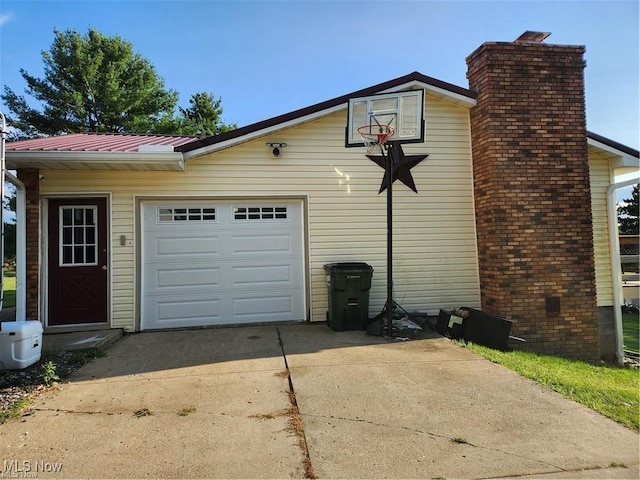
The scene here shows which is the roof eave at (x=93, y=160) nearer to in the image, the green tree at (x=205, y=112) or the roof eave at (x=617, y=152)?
the roof eave at (x=617, y=152)

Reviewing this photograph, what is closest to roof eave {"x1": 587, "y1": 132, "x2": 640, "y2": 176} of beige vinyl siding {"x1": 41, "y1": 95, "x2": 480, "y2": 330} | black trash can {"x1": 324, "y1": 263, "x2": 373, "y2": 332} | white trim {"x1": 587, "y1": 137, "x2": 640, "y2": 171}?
white trim {"x1": 587, "y1": 137, "x2": 640, "y2": 171}

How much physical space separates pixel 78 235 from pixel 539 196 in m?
8.40

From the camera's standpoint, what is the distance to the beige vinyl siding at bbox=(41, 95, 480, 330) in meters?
6.93

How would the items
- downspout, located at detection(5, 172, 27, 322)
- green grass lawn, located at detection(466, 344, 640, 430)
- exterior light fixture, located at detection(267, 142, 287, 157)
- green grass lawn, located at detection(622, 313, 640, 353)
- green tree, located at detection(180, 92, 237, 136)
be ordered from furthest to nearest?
green tree, located at detection(180, 92, 237, 136), green grass lawn, located at detection(622, 313, 640, 353), exterior light fixture, located at detection(267, 142, 287, 157), downspout, located at detection(5, 172, 27, 322), green grass lawn, located at detection(466, 344, 640, 430)

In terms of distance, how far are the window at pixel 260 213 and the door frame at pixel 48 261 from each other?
7.43 ft

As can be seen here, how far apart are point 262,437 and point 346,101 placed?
605cm

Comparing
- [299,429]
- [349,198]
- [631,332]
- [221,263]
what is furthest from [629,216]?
[299,429]

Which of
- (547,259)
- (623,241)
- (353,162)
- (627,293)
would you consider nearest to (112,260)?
(353,162)

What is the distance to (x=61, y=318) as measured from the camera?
6719mm

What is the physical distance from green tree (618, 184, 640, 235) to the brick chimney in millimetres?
32540

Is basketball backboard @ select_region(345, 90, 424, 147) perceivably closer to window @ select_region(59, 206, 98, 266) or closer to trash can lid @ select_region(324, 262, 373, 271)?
trash can lid @ select_region(324, 262, 373, 271)

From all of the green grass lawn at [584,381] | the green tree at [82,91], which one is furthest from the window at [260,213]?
the green tree at [82,91]

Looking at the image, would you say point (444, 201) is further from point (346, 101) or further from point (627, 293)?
point (627, 293)

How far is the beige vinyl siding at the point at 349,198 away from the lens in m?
6.93
